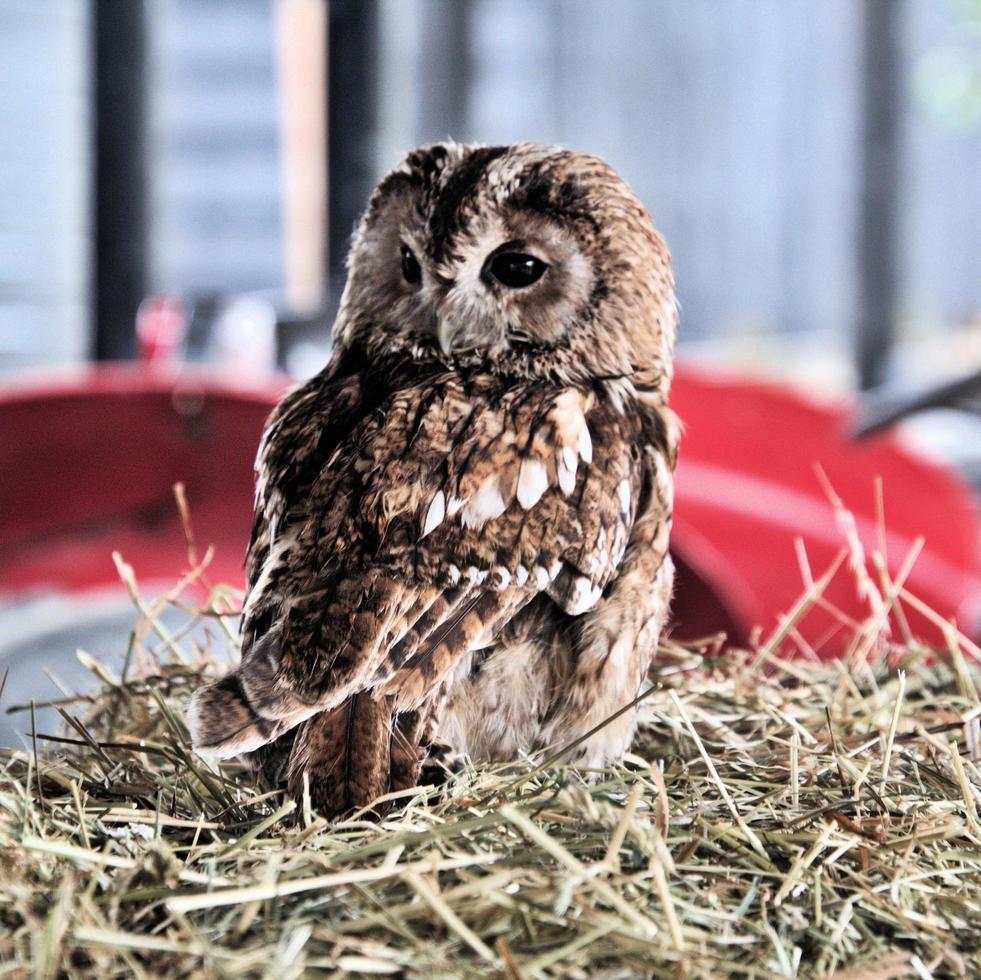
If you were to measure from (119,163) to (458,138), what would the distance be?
121 centimetres

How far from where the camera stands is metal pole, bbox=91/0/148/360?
2.89 meters

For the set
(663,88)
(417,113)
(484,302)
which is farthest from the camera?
(663,88)

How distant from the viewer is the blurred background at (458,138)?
9.69 feet

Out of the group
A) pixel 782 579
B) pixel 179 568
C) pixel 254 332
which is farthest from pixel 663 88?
pixel 179 568

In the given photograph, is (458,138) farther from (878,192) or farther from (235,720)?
(235,720)

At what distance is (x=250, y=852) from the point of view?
3.18 feet

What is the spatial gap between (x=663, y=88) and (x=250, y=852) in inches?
187

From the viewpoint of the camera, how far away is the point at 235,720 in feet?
3.21

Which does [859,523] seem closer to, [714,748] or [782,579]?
[782,579]

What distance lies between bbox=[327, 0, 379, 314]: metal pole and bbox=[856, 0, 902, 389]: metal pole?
210 cm

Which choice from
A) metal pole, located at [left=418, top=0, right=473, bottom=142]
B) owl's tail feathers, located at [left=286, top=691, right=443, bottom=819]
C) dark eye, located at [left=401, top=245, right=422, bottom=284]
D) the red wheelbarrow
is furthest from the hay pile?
metal pole, located at [left=418, top=0, right=473, bottom=142]

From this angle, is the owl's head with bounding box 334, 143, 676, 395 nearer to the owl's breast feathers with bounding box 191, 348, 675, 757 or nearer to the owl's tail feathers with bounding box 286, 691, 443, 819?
the owl's breast feathers with bounding box 191, 348, 675, 757

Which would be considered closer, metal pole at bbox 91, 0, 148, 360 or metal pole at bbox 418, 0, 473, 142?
metal pole at bbox 91, 0, 148, 360

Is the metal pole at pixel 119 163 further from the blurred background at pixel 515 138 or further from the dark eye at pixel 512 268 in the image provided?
the dark eye at pixel 512 268
